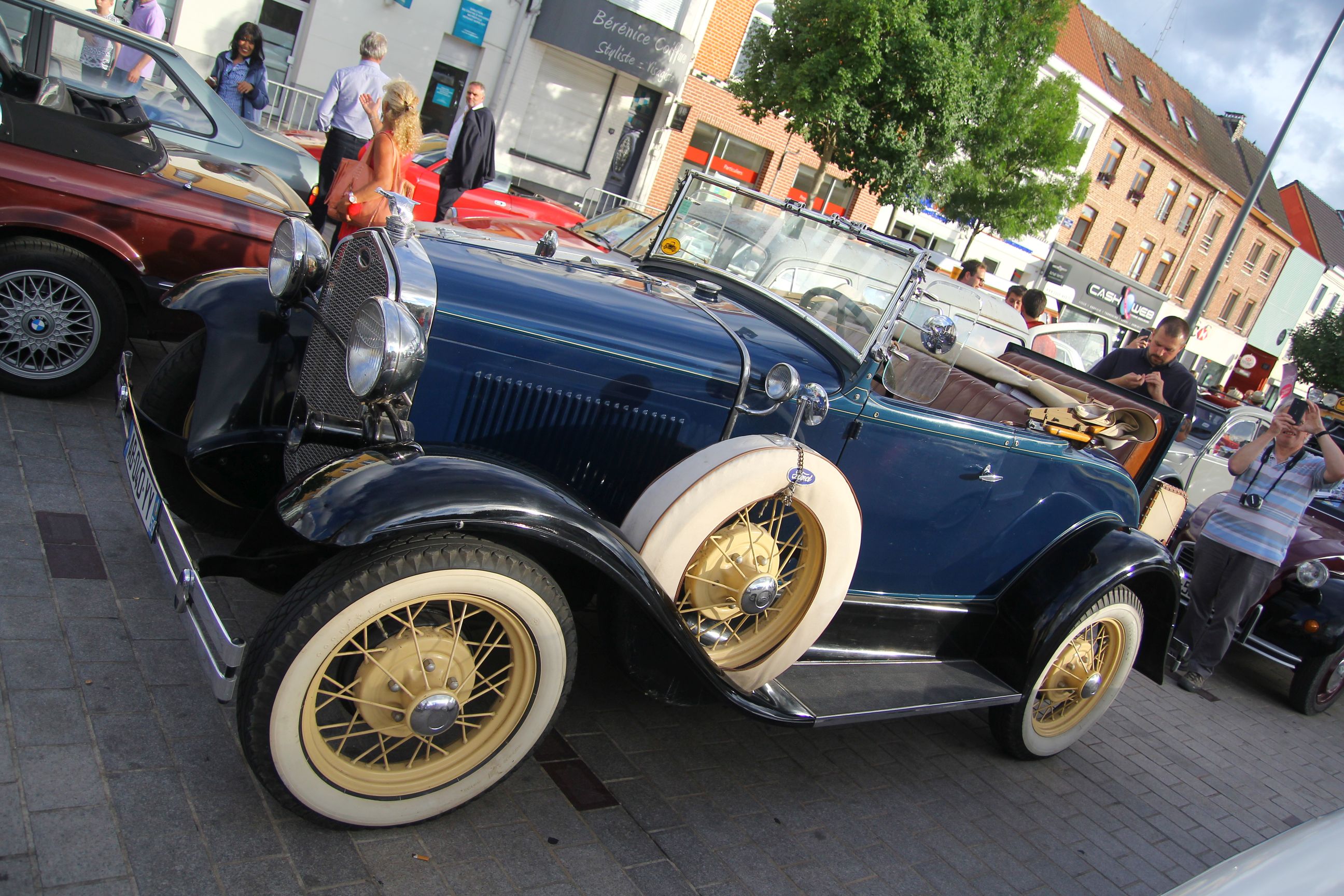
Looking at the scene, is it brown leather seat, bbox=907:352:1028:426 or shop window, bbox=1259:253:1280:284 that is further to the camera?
shop window, bbox=1259:253:1280:284

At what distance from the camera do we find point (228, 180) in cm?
489

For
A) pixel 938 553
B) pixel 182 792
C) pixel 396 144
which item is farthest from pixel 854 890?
pixel 396 144

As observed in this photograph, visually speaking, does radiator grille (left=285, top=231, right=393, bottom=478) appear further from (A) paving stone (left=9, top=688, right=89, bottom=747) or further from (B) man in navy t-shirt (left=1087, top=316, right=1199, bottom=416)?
(B) man in navy t-shirt (left=1087, top=316, right=1199, bottom=416)

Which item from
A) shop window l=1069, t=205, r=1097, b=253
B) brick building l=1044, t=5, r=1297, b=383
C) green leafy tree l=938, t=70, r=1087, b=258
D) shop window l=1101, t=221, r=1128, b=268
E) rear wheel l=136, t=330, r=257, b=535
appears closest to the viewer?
rear wheel l=136, t=330, r=257, b=535

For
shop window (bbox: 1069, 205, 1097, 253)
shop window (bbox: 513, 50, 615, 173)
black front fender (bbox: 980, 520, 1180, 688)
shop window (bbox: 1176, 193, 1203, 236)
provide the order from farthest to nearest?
shop window (bbox: 1176, 193, 1203, 236) → shop window (bbox: 1069, 205, 1097, 253) → shop window (bbox: 513, 50, 615, 173) → black front fender (bbox: 980, 520, 1180, 688)

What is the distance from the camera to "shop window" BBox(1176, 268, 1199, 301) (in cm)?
3584

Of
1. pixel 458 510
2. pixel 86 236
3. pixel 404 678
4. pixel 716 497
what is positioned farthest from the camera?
pixel 86 236

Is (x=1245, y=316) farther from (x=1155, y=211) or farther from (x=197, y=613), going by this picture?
(x=197, y=613)

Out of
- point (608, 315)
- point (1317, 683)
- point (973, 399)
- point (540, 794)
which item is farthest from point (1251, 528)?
point (540, 794)

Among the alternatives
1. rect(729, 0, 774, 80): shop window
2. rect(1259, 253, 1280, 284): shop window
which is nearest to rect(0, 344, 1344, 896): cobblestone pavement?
rect(729, 0, 774, 80): shop window

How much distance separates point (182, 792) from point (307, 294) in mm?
1677

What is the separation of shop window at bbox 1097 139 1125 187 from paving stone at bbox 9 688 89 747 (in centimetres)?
3099

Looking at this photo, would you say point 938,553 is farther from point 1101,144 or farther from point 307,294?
point 1101,144

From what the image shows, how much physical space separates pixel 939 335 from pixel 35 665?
2.93m
